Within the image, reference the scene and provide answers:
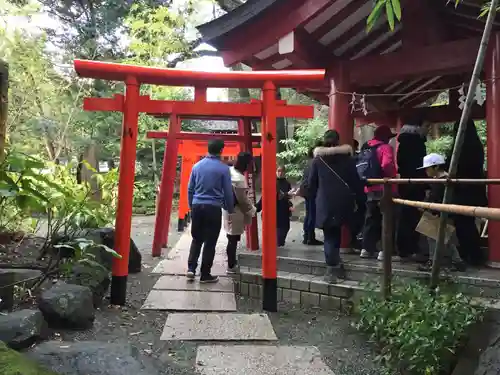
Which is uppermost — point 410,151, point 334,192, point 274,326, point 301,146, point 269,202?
point 301,146

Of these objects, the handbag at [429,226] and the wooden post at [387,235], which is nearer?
the wooden post at [387,235]

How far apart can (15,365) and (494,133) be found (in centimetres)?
488

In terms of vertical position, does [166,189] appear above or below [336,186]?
below

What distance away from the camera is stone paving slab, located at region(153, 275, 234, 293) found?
17.5 feet

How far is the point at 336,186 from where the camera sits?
15.1ft

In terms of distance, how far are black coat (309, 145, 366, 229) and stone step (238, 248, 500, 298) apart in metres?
0.59

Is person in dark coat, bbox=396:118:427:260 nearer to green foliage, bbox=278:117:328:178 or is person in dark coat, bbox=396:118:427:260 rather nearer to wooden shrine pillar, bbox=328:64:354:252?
wooden shrine pillar, bbox=328:64:354:252

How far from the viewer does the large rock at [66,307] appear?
11.7 feet

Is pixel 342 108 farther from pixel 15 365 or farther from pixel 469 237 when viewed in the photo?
pixel 15 365

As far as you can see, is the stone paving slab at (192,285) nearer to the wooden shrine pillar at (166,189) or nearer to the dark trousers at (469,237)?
the wooden shrine pillar at (166,189)

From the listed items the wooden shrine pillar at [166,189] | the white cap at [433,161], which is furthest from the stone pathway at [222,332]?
the white cap at [433,161]

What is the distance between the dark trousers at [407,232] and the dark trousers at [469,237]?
41 centimetres

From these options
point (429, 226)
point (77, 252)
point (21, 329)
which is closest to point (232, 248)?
point (77, 252)

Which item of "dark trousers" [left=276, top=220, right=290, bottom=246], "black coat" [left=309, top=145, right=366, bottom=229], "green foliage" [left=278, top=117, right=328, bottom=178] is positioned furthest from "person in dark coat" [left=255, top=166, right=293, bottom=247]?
"green foliage" [left=278, top=117, right=328, bottom=178]
